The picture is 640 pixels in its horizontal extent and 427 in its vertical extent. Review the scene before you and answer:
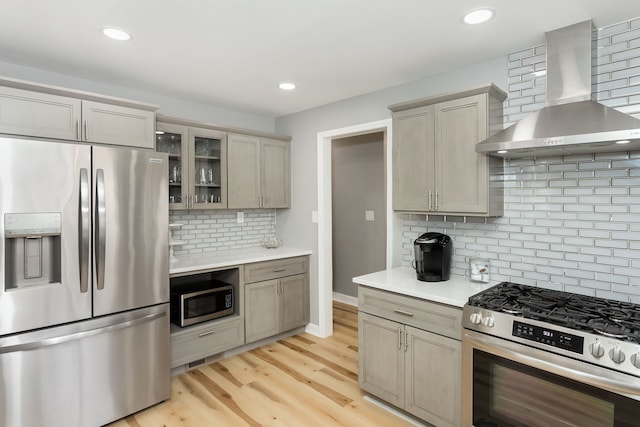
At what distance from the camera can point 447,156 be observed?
8.22ft

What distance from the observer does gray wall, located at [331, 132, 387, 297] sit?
15.6ft

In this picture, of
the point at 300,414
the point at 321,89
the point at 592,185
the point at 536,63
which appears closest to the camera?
the point at 592,185

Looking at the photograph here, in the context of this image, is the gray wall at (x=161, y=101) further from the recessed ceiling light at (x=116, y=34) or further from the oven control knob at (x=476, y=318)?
the oven control knob at (x=476, y=318)

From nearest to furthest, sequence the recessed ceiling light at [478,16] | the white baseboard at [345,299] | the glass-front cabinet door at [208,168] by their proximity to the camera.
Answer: the recessed ceiling light at [478,16], the glass-front cabinet door at [208,168], the white baseboard at [345,299]

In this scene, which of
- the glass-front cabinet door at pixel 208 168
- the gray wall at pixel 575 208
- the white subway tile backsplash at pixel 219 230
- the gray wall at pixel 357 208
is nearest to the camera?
the gray wall at pixel 575 208

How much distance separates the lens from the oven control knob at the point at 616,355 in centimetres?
151

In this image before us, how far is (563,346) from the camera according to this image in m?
1.67

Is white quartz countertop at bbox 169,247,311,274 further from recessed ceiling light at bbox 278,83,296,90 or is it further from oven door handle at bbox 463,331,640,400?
oven door handle at bbox 463,331,640,400

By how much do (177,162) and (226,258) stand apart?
1066mm

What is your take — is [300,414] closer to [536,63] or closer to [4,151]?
[4,151]

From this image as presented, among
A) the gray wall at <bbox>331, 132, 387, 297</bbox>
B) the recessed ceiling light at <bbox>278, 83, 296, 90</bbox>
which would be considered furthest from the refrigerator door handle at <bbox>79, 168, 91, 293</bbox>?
the gray wall at <bbox>331, 132, 387, 297</bbox>

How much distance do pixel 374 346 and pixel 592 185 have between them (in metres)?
1.80

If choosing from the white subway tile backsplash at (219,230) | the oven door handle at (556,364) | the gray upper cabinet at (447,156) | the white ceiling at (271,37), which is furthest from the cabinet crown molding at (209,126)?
the oven door handle at (556,364)

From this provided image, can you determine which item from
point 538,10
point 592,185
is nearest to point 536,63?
point 538,10
